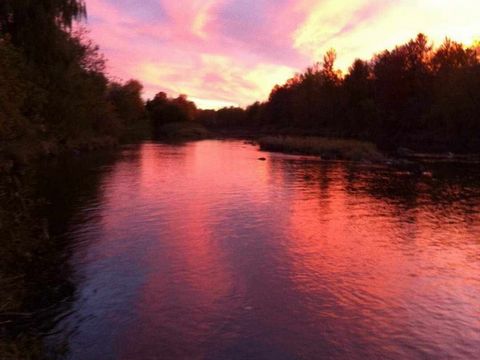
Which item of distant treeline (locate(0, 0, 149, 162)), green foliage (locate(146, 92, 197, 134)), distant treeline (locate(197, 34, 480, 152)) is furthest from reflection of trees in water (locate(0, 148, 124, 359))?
green foliage (locate(146, 92, 197, 134))

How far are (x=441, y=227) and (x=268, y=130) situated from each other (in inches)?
5392

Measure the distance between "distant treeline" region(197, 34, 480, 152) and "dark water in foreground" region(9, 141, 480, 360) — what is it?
59545 millimetres

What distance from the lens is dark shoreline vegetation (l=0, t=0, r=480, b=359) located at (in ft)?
→ 44.0

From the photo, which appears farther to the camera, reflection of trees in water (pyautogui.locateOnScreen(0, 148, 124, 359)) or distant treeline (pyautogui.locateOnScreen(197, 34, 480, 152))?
distant treeline (pyautogui.locateOnScreen(197, 34, 480, 152))

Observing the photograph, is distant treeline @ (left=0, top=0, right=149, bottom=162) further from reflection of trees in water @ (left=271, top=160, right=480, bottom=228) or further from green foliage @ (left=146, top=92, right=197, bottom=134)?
green foliage @ (left=146, top=92, right=197, bottom=134)

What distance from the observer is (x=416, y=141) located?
93562mm

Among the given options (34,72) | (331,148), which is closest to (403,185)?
(34,72)

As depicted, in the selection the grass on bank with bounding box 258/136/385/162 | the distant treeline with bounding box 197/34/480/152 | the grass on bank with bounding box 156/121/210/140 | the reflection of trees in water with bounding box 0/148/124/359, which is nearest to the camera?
the reflection of trees in water with bounding box 0/148/124/359

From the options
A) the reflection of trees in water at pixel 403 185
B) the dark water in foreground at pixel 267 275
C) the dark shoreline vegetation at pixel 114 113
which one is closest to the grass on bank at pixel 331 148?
the dark shoreline vegetation at pixel 114 113

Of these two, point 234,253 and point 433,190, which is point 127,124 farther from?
point 234,253

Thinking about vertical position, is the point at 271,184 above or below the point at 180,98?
below

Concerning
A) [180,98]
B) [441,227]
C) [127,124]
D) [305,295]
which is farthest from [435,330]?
[180,98]

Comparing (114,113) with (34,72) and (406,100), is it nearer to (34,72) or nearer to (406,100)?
(406,100)

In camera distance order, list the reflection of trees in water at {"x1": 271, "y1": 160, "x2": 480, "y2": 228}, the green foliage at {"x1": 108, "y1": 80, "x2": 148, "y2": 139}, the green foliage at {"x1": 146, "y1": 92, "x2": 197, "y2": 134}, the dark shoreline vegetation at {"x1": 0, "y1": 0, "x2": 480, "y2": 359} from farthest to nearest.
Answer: the green foliage at {"x1": 146, "y1": 92, "x2": 197, "y2": 134}, the green foliage at {"x1": 108, "y1": 80, "x2": 148, "y2": 139}, the reflection of trees in water at {"x1": 271, "y1": 160, "x2": 480, "y2": 228}, the dark shoreline vegetation at {"x1": 0, "y1": 0, "x2": 480, "y2": 359}
